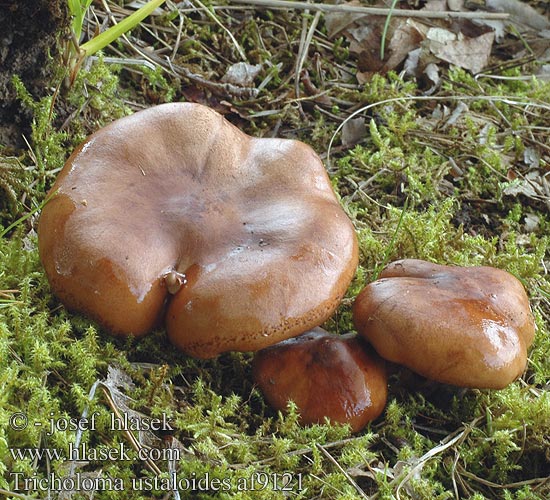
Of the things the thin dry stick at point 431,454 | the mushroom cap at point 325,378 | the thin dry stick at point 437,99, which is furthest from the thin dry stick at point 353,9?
the thin dry stick at point 431,454

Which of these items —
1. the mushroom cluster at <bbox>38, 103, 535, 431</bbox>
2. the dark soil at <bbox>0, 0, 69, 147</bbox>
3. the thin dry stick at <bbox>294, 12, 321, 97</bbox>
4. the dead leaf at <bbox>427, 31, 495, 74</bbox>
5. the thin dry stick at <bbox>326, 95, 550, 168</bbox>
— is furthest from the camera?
the dead leaf at <bbox>427, 31, 495, 74</bbox>

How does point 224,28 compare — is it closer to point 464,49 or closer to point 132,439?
point 464,49

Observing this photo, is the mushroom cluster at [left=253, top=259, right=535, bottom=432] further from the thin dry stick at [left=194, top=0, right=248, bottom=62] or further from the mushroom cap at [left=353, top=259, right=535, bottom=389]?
the thin dry stick at [left=194, top=0, right=248, bottom=62]

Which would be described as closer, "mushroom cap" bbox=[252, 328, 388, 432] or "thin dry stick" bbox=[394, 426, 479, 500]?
"thin dry stick" bbox=[394, 426, 479, 500]

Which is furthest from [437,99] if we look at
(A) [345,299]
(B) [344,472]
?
(B) [344,472]

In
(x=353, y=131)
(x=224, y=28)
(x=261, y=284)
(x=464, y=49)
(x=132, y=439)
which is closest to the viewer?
(x=132, y=439)

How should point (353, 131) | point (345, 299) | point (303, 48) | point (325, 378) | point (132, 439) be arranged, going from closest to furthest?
point (132, 439) → point (325, 378) → point (345, 299) → point (353, 131) → point (303, 48)

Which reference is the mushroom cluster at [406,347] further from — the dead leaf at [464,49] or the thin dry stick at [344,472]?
the dead leaf at [464,49]

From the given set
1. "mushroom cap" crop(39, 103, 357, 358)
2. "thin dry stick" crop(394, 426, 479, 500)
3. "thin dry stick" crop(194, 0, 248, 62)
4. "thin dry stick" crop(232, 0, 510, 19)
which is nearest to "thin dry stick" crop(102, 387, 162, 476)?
"mushroom cap" crop(39, 103, 357, 358)
